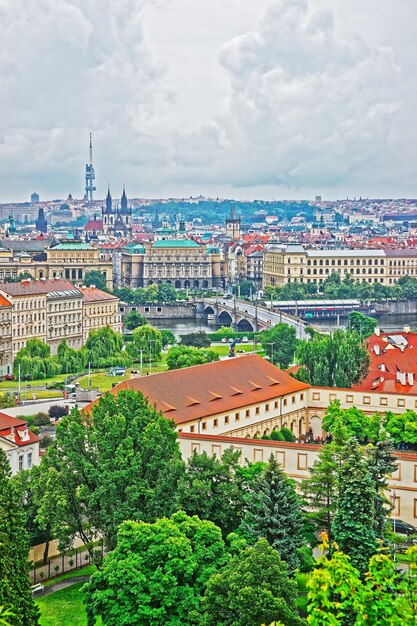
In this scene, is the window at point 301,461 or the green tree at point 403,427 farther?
the green tree at point 403,427

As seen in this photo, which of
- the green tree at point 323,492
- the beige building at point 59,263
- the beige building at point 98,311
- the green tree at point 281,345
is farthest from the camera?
the beige building at point 59,263

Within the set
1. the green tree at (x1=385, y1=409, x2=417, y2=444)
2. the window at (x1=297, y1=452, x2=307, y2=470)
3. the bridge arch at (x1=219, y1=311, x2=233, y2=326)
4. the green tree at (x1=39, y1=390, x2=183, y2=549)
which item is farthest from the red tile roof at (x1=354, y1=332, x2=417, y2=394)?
the bridge arch at (x1=219, y1=311, x2=233, y2=326)

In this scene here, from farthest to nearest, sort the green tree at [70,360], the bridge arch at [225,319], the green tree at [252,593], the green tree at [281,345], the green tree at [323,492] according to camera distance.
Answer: the bridge arch at [225,319]
the green tree at [70,360]
the green tree at [281,345]
the green tree at [323,492]
the green tree at [252,593]

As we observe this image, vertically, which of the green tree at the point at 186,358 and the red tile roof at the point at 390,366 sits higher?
the red tile roof at the point at 390,366

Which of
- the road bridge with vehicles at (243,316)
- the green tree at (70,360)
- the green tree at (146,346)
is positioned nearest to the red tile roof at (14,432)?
the green tree at (70,360)

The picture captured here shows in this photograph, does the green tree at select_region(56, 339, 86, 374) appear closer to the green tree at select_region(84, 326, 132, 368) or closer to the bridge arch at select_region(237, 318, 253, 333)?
the green tree at select_region(84, 326, 132, 368)

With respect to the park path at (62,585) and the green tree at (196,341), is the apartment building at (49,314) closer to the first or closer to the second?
the green tree at (196,341)

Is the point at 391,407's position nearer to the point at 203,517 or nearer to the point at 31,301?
the point at 203,517

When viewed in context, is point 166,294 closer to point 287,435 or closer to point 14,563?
point 287,435
